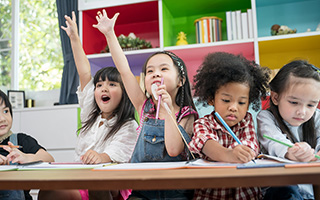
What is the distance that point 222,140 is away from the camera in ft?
3.65

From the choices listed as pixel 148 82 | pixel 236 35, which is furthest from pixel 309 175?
pixel 236 35

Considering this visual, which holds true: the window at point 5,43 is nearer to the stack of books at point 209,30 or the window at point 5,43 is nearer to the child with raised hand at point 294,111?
the stack of books at point 209,30

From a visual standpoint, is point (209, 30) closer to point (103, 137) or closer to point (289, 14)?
point (289, 14)

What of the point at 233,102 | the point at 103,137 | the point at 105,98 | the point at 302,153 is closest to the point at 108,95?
the point at 105,98

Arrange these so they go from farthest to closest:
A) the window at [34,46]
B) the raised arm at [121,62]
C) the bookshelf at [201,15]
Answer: the window at [34,46] < the bookshelf at [201,15] < the raised arm at [121,62]

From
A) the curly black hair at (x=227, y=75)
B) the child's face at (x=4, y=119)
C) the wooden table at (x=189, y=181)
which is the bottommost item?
the wooden table at (x=189, y=181)

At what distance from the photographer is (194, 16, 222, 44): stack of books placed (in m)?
2.55

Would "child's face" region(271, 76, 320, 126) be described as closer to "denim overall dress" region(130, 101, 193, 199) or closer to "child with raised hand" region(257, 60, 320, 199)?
"child with raised hand" region(257, 60, 320, 199)

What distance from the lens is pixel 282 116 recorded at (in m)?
1.18

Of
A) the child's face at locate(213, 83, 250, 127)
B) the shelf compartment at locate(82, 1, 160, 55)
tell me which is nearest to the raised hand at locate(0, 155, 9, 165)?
the child's face at locate(213, 83, 250, 127)

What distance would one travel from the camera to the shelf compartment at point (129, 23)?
2771 millimetres

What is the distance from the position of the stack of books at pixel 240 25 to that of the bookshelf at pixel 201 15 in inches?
2.9

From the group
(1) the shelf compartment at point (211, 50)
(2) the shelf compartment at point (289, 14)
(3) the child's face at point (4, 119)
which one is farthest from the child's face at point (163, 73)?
(2) the shelf compartment at point (289, 14)

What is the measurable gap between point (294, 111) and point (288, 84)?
0.12 m
